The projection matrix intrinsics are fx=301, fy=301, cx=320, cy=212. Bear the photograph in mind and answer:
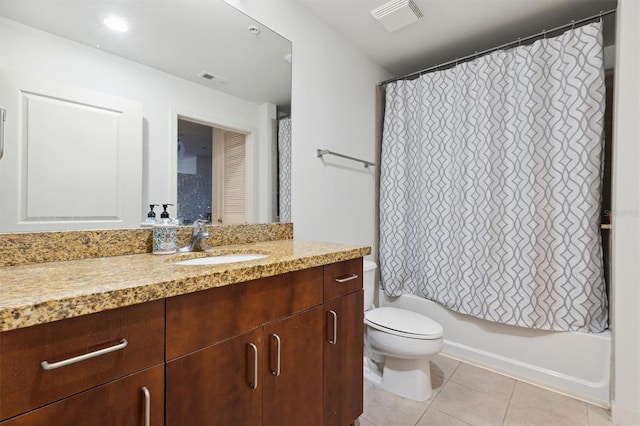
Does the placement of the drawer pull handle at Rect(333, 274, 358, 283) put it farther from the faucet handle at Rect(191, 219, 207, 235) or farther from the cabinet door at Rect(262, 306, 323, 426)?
the faucet handle at Rect(191, 219, 207, 235)

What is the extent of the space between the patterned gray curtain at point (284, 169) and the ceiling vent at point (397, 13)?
88 centimetres

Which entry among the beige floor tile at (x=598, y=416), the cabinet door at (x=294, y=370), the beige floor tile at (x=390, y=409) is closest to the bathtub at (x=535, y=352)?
the beige floor tile at (x=598, y=416)

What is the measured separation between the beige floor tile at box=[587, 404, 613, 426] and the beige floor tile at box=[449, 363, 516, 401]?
0.34 m

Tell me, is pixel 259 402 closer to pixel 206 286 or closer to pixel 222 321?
pixel 222 321

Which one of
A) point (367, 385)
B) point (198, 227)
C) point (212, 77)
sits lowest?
point (367, 385)

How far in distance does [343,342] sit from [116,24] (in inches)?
59.6

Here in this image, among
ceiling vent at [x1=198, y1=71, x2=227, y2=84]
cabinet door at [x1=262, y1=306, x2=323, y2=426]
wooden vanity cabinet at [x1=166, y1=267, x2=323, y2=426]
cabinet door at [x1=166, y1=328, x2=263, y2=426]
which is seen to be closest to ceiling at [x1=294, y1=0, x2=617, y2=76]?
ceiling vent at [x1=198, y1=71, x2=227, y2=84]

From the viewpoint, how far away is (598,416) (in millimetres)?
1533

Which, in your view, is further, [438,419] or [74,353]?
[438,419]

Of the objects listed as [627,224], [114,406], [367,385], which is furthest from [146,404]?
[627,224]

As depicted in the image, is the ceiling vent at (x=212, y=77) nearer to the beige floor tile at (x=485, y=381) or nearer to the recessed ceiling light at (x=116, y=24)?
the recessed ceiling light at (x=116, y=24)

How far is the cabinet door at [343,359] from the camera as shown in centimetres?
116

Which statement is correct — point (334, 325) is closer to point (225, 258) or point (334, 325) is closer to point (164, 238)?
point (225, 258)

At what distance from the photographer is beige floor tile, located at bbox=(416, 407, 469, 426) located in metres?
1.47
